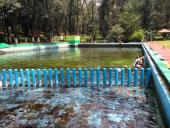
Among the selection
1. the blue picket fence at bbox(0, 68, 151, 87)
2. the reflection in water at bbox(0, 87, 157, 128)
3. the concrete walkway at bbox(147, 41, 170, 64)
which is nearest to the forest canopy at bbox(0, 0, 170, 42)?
the concrete walkway at bbox(147, 41, 170, 64)

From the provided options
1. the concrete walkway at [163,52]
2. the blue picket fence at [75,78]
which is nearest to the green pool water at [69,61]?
the concrete walkway at [163,52]

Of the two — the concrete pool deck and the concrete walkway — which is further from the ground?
the concrete walkway

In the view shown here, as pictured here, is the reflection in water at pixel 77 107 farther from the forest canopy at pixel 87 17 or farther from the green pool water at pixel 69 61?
the forest canopy at pixel 87 17

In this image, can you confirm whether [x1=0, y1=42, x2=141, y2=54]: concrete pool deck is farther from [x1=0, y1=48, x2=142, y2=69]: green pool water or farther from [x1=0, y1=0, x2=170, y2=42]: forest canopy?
[x1=0, y1=48, x2=142, y2=69]: green pool water

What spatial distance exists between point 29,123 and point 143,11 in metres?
65.2

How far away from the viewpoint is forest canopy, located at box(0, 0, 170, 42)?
58219 mm

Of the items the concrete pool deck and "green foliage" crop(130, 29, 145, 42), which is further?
"green foliage" crop(130, 29, 145, 42)

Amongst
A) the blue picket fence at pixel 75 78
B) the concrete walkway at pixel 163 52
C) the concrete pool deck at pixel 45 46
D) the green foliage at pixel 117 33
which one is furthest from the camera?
the green foliage at pixel 117 33

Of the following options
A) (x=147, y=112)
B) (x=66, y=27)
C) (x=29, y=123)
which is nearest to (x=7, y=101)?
(x=29, y=123)

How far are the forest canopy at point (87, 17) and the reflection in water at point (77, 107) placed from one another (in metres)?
35.1

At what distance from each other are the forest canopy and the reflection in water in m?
35.1

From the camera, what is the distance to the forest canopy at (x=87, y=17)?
58219 mm

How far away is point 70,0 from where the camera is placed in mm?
76875

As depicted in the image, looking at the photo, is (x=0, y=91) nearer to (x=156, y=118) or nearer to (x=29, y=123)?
(x=29, y=123)
